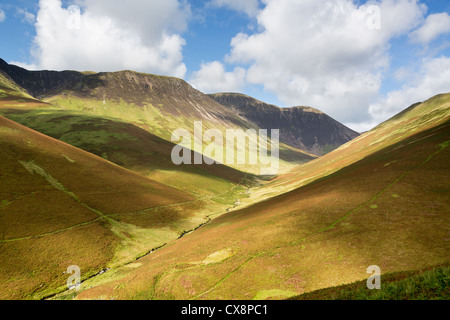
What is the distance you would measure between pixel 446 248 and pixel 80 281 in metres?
48.1

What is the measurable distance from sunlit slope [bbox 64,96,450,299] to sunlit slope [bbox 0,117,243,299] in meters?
7.85

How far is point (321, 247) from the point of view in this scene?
2591 cm

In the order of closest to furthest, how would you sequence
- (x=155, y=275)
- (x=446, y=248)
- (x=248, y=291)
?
(x=446, y=248), (x=248, y=291), (x=155, y=275)

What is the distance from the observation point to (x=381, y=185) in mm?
36750

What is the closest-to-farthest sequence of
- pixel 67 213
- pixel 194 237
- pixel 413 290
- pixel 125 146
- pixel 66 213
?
1. pixel 413 290
2. pixel 194 237
3. pixel 66 213
4. pixel 67 213
5. pixel 125 146

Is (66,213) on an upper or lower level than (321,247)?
upper

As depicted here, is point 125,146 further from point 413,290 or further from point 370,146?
point 413,290

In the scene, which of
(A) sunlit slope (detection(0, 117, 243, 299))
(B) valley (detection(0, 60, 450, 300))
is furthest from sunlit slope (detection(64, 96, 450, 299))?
(A) sunlit slope (detection(0, 117, 243, 299))

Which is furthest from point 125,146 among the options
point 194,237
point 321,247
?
point 321,247

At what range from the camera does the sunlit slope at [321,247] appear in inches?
835

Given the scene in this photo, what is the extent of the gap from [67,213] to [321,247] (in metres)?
53.5
